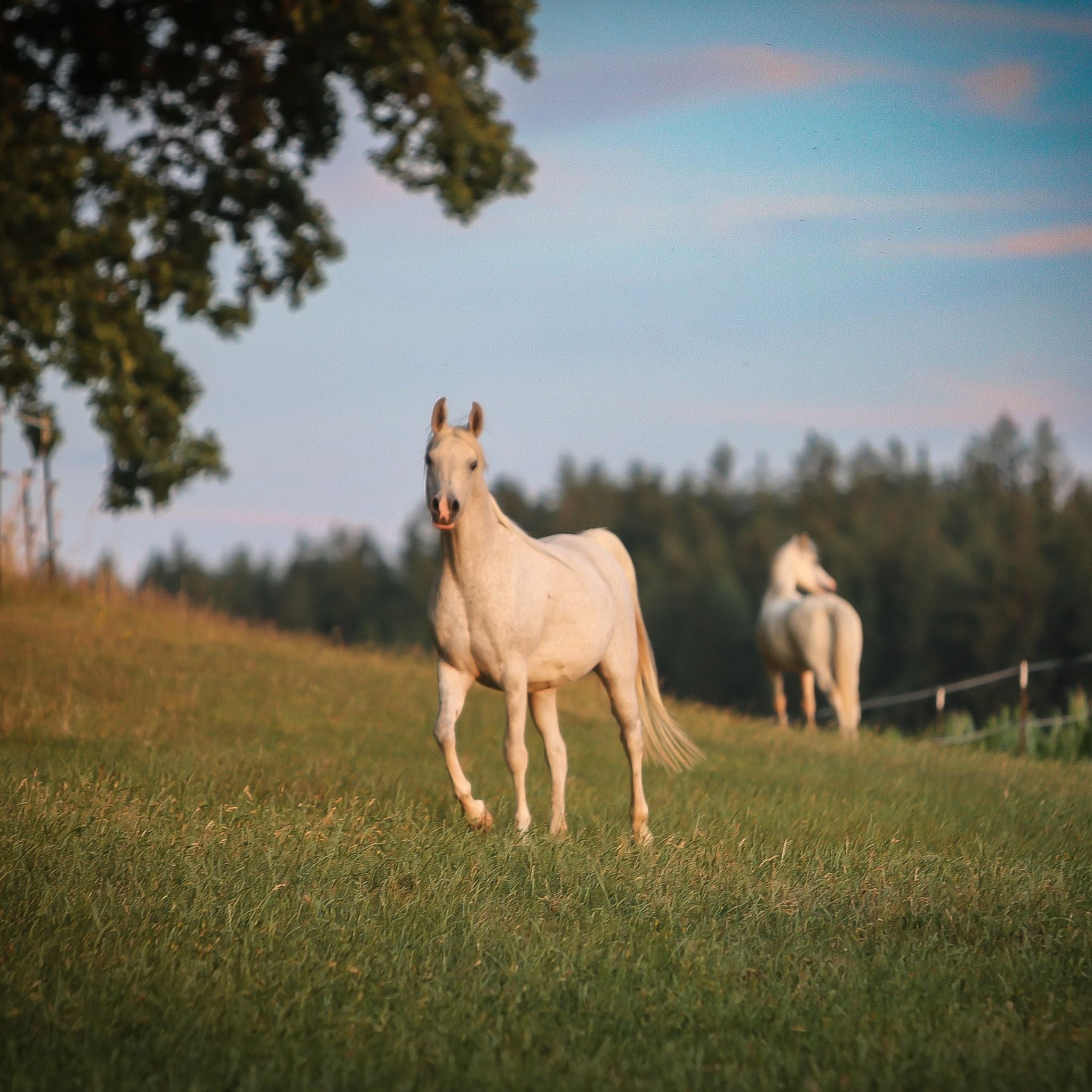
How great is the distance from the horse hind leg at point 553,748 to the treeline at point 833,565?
13.1m

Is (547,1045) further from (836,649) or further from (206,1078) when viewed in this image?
(836,649)

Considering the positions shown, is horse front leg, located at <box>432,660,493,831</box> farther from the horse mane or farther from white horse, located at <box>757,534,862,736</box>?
white horse, located at <box>757,534,862,736</box>

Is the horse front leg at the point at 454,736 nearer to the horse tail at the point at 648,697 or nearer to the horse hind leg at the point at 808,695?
the horse tail at the point at 648,697

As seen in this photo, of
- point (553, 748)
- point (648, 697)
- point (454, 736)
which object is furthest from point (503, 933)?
point (648, 697)

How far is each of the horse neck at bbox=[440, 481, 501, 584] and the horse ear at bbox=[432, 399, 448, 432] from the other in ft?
1.37

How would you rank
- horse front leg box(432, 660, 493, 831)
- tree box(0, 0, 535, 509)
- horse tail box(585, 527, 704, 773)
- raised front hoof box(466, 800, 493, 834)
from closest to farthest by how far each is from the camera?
horse front leg box(432, 660, 493, 831) → raised front hoof box(466, 800, 493, 834) → horse tail box(585, 527, 704, 773) → tree box(0, 0, 535, 509)

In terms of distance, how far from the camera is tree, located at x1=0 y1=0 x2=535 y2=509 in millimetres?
14938

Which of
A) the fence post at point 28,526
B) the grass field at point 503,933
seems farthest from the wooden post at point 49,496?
the grass field at point 503,933

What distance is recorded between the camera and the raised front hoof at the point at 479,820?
22.8 ft

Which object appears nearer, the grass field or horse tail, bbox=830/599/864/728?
the grass field

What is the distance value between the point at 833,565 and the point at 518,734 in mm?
55966

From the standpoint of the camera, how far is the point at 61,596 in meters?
17.1

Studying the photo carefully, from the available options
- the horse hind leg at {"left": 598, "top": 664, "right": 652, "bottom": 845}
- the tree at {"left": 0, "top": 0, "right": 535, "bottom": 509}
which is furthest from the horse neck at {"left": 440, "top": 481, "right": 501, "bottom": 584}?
the tree at {"left": 0, "top": 0, "right": 535, "bottom": 509}

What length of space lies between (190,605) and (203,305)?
17.1 ft
